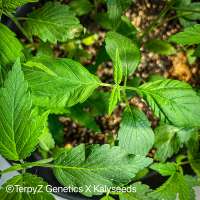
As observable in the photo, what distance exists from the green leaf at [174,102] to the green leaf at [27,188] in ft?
0.61

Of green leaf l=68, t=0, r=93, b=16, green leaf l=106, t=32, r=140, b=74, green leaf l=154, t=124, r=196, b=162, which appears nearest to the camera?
green leaf l=106, t=32, r=140, b=74

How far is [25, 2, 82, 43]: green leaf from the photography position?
715 millimetres

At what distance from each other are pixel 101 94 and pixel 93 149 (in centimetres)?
26

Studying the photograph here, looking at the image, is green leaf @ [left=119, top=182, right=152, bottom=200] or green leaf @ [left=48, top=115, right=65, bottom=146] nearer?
green leaf @ [left=119, top=182, right=152, bottom=200]

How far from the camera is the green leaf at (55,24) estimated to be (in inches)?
28.1

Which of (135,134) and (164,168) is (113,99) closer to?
(135,134)

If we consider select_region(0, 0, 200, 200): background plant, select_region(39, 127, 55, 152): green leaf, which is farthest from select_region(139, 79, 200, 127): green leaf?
select_region(39, 127, 55, 152): green leaf

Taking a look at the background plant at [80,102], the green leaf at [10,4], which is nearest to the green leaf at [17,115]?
the background plant at [80,102]

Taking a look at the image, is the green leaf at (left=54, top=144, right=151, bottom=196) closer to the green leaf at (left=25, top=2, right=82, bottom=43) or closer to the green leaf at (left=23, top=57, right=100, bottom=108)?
the green leaf at (left=23, top=57, right=100, bottom=108)

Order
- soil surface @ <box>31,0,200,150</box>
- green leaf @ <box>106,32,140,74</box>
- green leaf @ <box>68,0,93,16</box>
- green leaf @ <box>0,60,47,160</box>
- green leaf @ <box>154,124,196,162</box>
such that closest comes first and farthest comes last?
green leaf @ <box>0,60,47,160</box>, green leaf @ <box>106,32,140,74</box>, green leaf @ <box>154,124,196,162</box>, green leaf @ <box>68,0,93,16</box>, soil surface @ <box>31,0,200,150</box>

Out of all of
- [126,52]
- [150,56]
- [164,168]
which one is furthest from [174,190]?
[150,56]

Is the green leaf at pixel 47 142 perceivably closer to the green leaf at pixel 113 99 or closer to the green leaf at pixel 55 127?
the green leaf at pixel 55 127

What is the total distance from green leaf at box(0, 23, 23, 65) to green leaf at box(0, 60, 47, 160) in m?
0.13

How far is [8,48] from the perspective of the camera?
0.65 m
